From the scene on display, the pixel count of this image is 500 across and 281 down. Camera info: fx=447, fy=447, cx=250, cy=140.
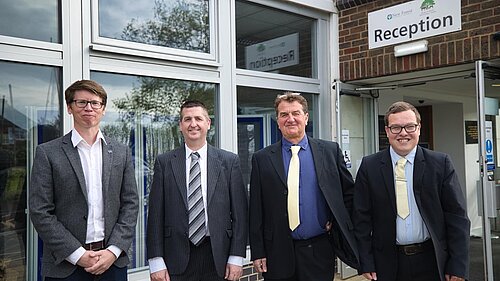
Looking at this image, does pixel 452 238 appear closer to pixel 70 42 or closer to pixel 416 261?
pixel 416 261

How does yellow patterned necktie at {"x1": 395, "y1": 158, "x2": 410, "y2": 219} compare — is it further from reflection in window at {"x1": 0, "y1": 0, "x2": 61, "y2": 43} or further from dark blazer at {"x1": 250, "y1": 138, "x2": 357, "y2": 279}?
reflection in window at {"x1": 0, "y1": 0, "x2": 61, "y2": 43}

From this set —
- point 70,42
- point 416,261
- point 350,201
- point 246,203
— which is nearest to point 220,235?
point 246,203

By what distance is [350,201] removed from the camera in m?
2.82

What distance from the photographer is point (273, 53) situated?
4.96 metres

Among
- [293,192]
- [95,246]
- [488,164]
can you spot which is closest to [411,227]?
[293,192]

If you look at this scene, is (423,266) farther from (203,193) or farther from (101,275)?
(101,275)

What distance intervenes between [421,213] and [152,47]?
2590 millimetres

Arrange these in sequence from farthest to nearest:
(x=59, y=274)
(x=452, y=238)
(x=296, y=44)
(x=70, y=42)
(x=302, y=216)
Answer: (x=296, y=44)
(x=70, y=42)
(x=302, y=216)
(x=452, y=238)
(x=59, y=274)

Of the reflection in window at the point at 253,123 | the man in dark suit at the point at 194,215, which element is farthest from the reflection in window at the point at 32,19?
the reflection in window at the point at 253,123

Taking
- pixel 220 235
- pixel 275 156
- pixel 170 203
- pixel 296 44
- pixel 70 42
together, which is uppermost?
pixel 296 44

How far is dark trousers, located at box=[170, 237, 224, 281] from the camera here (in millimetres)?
2582

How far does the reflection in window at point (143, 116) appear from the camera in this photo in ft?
12.3

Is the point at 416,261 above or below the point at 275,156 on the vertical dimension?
below

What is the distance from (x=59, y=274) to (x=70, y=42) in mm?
1865
